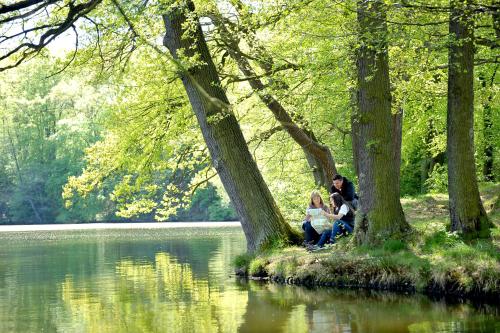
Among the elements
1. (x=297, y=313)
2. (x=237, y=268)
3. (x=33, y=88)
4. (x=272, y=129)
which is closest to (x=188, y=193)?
(x=272, y=129)

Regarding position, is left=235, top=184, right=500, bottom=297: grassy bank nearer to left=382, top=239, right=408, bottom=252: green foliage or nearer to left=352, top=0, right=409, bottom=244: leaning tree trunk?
left=382, top=239, right=408, bottom=252: green foliage

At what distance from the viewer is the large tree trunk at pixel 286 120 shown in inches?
744

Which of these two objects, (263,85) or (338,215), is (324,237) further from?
(263,85)

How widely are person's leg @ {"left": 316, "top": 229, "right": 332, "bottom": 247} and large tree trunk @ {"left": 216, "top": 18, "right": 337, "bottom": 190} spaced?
113 inches

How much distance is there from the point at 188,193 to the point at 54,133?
51976 mm

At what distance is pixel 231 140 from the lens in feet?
56.2

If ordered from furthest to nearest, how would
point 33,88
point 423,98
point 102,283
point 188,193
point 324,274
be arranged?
point 33,88
point 188,193
point 423,98
point 102,283
point 324,274

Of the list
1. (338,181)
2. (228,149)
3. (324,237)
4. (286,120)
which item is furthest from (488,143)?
(228,149)

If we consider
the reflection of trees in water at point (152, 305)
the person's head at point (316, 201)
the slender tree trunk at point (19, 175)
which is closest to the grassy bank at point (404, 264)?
the person's head at point (316, 201)

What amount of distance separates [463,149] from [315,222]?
12.1ft

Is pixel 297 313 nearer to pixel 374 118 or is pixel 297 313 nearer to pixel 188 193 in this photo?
pixel 374 118

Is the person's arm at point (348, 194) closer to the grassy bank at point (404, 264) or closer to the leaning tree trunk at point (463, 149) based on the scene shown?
the grassy bank at point (404, 264)

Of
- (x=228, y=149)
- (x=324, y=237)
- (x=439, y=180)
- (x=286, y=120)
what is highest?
(x=286, y=120)

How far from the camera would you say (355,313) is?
11547mm
